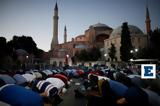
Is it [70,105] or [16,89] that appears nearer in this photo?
[16,89]

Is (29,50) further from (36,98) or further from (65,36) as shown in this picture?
(36,98)

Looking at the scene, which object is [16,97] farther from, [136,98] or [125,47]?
[125,47]

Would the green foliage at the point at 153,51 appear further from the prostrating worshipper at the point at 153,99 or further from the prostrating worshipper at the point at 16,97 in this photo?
the prostrating worshipper at the point at 16,97

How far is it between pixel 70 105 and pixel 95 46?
7512 centimetres

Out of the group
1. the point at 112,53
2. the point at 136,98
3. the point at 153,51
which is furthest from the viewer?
the point at 112,53

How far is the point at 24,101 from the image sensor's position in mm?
4012

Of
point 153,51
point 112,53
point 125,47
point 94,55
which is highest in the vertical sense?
point 125,47

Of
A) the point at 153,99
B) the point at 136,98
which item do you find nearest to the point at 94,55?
the point at 153,99

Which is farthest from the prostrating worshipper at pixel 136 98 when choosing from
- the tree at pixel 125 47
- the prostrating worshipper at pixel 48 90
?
the tree at pixel 125 47

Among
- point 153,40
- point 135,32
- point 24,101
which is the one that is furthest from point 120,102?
point 135,32

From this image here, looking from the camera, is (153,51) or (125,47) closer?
(153,51)

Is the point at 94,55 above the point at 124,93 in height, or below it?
above

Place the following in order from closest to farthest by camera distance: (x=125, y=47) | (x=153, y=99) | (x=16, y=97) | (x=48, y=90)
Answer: (x=16, y=97)
(x=153, y=99)
(x=48, y=90)
(x=125, y=47)

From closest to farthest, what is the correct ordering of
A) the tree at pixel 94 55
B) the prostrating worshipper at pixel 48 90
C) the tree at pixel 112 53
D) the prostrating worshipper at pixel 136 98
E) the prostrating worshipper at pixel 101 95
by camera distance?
1. the prostrating worshipper at pixel 136 98
2. the prostrating worshipper at pixel 101 95
3. the prostrating worshipper at pixel 48 90
4. the tree at pixel 112 53
5. the tree at pixel 94 55
